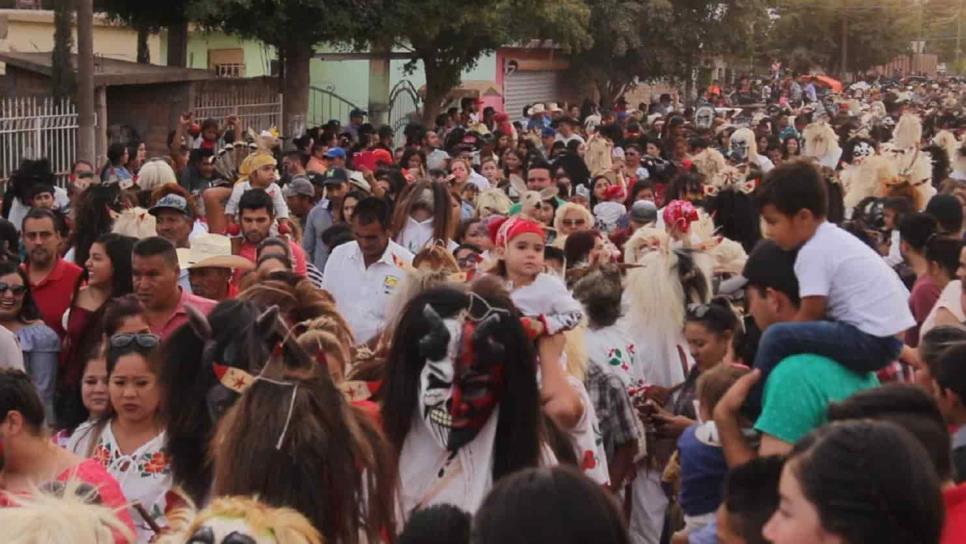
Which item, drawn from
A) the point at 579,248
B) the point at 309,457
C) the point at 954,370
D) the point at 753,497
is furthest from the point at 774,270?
the point at 579,248

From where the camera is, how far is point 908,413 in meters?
4.14

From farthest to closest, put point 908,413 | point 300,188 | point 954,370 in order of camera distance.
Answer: point 300,188
point 954,370
point 908,413

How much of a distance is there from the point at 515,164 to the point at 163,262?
10.9 m

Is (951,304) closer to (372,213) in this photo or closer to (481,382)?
(372,213)

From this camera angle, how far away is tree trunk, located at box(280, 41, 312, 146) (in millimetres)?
25438

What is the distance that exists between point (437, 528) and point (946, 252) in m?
5.53

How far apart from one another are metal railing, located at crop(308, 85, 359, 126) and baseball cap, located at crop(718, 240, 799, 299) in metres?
29.7

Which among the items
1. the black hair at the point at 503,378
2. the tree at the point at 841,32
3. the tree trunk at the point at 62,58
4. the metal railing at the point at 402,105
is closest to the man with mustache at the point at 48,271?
the black hair at the point at 503,378

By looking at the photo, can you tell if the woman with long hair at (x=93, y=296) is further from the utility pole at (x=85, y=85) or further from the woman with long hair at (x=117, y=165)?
the utility pole at (x=85, y=85)

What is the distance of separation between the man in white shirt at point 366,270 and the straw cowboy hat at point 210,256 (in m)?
0.59

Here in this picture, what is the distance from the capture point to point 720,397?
560 cm


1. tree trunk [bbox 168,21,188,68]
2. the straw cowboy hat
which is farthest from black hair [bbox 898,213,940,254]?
tree trunk [bbox 168,21,188,68]

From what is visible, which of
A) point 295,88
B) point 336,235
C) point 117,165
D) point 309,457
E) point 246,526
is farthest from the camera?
point 295,88

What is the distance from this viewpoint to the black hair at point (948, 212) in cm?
992
